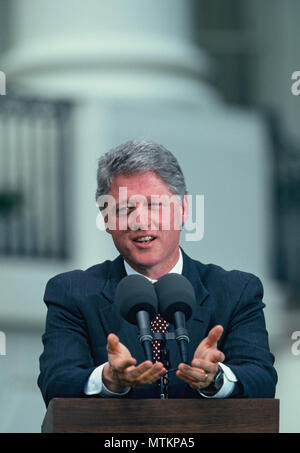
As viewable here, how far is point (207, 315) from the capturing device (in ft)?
12.5

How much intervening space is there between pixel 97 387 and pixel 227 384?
0.32m

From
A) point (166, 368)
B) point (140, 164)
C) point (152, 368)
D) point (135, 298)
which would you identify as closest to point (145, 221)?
A: point (140, 164)

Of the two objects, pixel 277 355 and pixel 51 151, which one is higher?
pixel 51 151

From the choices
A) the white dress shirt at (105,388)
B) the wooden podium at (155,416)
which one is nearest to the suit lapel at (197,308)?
the white dress shirt at (105,388)

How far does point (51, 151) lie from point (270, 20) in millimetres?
5673

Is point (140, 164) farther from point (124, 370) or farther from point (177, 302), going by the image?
point (124, 370)

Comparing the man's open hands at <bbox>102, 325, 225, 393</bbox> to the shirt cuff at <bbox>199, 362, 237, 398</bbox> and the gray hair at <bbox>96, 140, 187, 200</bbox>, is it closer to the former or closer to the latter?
the shirt cuff at <bbox>199, 362, 237, 398</bbox>

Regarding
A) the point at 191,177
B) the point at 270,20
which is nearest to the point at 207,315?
the point at 191,177

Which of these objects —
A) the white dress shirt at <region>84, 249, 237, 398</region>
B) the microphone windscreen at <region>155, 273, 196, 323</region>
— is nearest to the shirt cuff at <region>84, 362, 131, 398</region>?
the white dress shirt at <region>84, 249, 237, 398</region>

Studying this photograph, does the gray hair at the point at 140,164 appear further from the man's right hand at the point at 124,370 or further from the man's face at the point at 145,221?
the man's right hand at the point at 124,370

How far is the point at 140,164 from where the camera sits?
376 centimetres

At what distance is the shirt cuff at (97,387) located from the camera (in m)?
3.57
